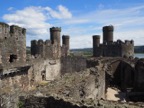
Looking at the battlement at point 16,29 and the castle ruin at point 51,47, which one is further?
the castle ruin at point 51,47

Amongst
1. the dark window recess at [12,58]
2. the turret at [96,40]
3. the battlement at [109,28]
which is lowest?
the dark window recess at [12,58]

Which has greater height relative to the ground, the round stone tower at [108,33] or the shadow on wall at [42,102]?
the round stone tower at [108,33]

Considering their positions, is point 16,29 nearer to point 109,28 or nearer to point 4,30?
point 4,30

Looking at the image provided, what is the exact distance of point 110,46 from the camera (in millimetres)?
50875

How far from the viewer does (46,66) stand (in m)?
44.0

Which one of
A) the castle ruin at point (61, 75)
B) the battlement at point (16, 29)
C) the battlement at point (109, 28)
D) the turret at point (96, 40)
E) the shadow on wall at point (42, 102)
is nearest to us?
the shadow on wall at point (42, 102)

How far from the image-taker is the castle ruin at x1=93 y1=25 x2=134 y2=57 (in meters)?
48.7

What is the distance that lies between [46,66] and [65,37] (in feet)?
56.6

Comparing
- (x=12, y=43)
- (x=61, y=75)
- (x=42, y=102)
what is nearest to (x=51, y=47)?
(x=61, y=75)

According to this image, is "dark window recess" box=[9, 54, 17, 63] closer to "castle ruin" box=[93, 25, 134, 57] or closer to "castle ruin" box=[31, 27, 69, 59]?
"castle ruin" box=[31, 27, 69, 59]

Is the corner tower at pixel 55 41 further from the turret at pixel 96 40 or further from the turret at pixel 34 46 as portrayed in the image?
the turret at pixel 96 40

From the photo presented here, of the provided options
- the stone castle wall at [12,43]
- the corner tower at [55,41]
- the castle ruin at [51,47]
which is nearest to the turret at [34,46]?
the castle ruin at [51,47]

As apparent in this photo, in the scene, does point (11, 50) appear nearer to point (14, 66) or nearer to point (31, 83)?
point (14, 66)

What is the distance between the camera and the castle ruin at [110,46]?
160ft
